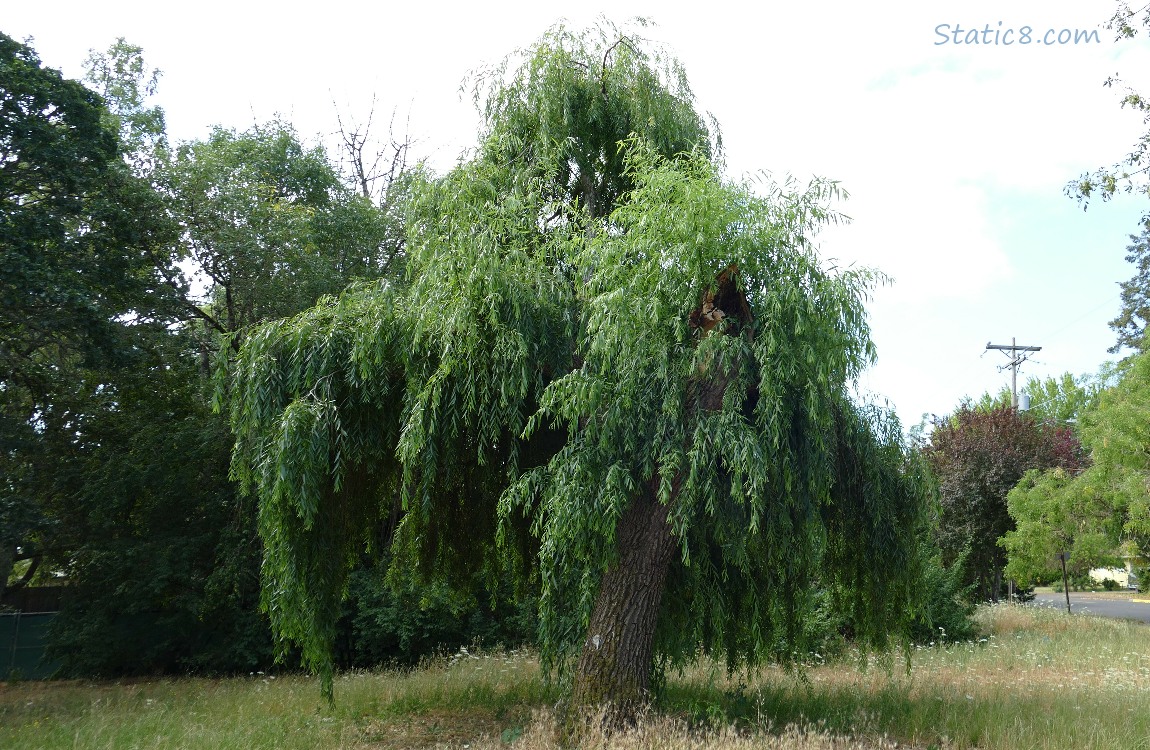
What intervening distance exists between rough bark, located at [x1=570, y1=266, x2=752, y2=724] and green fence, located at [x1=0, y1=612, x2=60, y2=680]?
1387 cm

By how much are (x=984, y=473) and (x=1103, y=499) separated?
21.6ft

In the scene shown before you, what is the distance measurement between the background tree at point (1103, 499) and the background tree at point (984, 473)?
14.3 feet

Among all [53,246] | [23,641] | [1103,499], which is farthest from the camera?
[1103,499]

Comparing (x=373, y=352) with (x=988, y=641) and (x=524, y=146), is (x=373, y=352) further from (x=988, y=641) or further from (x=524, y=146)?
(x=988, y=641)

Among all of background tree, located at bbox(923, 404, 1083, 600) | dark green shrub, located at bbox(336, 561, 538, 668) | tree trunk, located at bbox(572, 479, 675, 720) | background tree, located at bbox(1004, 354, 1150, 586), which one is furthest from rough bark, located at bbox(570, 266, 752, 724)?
background tree, located at bbox(923, 404, 1083, 600)

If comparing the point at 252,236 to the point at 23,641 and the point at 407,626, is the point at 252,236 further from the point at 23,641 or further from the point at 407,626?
the point at 23,641

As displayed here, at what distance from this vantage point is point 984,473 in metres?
24.1

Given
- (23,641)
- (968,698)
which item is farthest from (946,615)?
(23,641)

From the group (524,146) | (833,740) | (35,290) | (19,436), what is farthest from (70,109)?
(833,740)

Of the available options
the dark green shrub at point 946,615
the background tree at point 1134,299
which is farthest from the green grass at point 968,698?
the background tree at point 1134,299

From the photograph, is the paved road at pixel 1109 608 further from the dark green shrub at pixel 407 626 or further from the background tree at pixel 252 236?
the background tree at pixel 252 236

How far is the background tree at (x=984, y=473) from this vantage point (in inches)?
947

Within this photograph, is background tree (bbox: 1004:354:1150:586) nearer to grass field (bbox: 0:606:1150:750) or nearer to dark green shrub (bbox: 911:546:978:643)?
dark green shrub (bbox: 911:546:978:643)

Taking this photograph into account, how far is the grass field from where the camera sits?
7688mm
